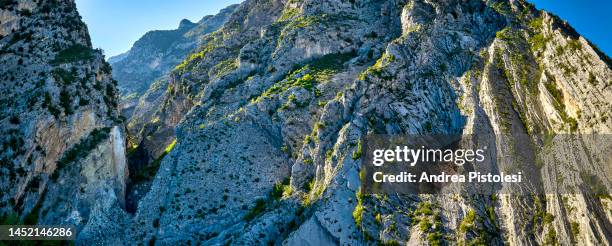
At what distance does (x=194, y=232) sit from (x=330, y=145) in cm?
1836

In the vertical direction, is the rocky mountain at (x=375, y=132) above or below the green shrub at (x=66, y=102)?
below

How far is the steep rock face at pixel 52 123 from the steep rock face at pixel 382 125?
7.57 metres

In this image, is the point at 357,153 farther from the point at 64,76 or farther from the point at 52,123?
the point at 64,76

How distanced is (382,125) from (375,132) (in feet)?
5.12

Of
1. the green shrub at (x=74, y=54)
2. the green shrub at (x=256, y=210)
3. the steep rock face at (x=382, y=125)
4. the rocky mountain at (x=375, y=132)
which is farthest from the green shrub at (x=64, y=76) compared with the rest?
the green shrub at (x=256, y=210)

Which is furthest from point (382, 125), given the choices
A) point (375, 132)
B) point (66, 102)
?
point (66, 102)

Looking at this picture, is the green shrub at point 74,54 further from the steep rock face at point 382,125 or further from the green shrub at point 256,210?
the green shrub at point 256,210

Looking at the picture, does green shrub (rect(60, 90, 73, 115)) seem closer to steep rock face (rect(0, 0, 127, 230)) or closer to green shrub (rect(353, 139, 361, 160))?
steep rock face (rect(0, 0, 127, 230))

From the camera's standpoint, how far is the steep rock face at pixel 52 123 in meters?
61.9

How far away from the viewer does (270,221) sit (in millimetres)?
54906

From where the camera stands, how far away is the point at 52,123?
218 ft

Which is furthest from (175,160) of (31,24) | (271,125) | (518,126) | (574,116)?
(574,116)

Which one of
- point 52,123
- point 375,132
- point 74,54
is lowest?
point 375,132

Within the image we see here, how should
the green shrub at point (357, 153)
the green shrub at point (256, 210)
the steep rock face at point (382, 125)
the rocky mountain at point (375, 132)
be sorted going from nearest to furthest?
the rocky mountain at point (375, 132), the steep rock face at point (382, 125), the green shrub at point (357, 153), the green shrub at point (256, 210)
